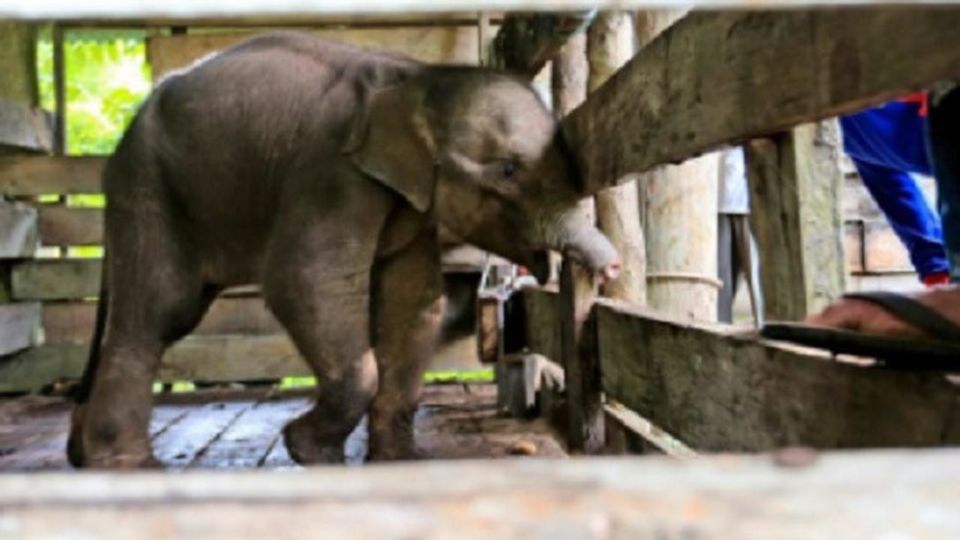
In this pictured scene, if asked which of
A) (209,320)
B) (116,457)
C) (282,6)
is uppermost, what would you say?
(282,6)

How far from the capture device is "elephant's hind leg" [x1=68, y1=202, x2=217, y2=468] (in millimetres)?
4031

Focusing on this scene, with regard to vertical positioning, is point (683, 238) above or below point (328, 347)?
above

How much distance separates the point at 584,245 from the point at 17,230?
14.7 ft

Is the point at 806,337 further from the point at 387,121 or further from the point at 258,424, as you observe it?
the point at 258,424

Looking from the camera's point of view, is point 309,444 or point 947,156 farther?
point 309,444

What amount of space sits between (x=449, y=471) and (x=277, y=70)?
335 centimetres

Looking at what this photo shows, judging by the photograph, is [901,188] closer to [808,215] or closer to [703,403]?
[703,403]

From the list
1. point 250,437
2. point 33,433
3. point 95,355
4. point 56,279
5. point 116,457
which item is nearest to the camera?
point 116,457

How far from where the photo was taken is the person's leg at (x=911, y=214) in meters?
4.18

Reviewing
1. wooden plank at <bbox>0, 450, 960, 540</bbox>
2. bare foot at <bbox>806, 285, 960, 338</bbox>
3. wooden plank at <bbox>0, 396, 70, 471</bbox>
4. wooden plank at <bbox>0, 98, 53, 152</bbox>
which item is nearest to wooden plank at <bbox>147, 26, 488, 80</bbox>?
wooden plank at <bbox>0, 98, 53, 152</bbox>

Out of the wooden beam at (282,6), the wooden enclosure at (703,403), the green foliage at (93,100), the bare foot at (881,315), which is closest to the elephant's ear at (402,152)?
the wooden enclosure at (703,403)

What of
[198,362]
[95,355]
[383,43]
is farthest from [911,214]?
[198,362]

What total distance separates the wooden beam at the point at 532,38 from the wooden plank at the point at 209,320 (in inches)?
108

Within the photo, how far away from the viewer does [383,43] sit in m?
7.65
